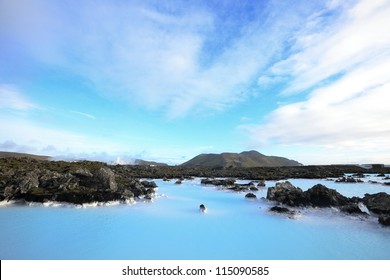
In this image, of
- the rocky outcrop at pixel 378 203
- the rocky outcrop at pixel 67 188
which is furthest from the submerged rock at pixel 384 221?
the rocky outcrop at pixel 67 188

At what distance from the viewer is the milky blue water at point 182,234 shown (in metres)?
8.98

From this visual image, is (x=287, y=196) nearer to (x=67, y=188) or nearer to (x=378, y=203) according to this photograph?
(x=378, y=203)

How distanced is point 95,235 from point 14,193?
947cm

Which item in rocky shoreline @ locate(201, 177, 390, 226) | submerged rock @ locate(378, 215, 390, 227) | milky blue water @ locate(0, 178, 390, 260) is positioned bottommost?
milky blue water @ locate(0, 178, 390, 260)

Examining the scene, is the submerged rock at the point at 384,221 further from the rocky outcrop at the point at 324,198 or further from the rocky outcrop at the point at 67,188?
the rocky outcrop at the point at 67,188

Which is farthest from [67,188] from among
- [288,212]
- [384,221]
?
[384,221]

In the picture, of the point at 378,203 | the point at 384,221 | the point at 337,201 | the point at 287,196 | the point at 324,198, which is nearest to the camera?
the point at 384,221

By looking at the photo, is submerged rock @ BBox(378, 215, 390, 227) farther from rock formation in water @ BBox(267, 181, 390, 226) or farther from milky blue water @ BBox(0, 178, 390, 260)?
rock formation in water @ BBox(267, 181, 390, 226)

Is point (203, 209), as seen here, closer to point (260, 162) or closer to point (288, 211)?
point (288, 211)

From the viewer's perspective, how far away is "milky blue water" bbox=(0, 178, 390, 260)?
8984 mm

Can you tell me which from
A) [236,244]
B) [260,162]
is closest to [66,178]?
[236,244]

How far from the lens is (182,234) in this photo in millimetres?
11242

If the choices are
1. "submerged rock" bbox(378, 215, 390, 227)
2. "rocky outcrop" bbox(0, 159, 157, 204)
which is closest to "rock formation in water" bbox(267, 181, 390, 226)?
"submerged rock" bbox(378, 215, 390, 227)
